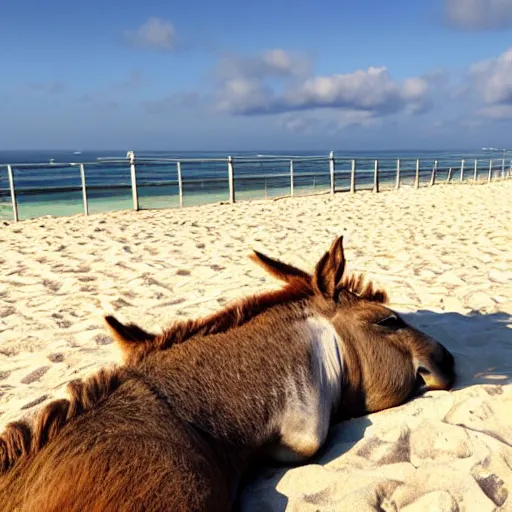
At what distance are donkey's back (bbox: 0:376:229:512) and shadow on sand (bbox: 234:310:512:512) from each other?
0.34 m

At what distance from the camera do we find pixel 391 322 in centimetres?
256

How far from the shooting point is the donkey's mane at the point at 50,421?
5.43ft

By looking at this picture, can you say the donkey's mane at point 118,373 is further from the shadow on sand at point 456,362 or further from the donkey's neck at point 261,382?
the shadow on sand at point 456,362

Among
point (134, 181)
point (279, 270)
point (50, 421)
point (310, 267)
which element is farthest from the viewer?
point (134, 181)

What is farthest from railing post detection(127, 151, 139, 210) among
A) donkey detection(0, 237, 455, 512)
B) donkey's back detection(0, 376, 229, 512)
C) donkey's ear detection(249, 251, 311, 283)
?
donkey's back detection(0, 376, 229, 512)

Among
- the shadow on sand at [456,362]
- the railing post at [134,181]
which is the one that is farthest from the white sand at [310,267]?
the railing post at [134,181]

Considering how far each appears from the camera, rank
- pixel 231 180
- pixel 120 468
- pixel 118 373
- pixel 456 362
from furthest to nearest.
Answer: pixel 231 180, pixel 456 362, pixel 118 373, pixel 120 468

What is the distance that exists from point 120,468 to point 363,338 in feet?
4.06

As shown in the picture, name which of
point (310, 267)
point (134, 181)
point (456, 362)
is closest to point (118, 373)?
point (456, 362)

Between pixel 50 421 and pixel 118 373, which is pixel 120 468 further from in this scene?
pixel 118 373

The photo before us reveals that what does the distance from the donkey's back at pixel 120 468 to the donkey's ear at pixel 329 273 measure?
0.92 metres

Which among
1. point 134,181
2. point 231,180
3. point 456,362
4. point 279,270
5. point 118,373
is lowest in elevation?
point 456,362

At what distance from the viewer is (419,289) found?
5.05 metres

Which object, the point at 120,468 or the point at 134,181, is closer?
the point at 120,468
